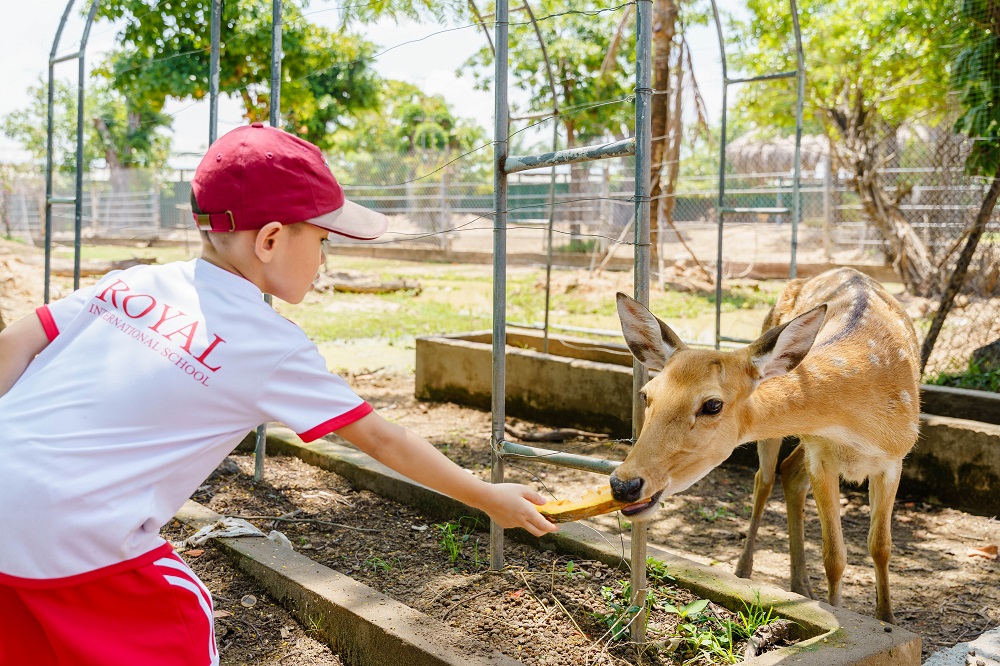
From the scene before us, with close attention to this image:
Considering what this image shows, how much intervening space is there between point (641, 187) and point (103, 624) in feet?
6.61

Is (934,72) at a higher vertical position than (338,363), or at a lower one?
higher

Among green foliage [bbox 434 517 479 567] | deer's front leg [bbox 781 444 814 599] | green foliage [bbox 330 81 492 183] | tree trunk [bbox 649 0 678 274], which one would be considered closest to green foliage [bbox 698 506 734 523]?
deer's front leg [bbox 781 444 814 599]

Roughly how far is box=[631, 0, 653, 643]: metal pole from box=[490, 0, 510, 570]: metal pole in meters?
0.61

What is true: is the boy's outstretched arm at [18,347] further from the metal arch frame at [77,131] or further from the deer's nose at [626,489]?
the metal arch frame at [77,131]

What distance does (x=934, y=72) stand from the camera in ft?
53.9

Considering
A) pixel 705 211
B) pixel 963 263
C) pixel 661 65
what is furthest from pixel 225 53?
pixel 705 211

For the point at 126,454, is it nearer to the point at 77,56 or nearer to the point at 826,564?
the point at 826,564

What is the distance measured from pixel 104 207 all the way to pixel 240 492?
28.5 metres

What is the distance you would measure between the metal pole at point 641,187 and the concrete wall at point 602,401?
9.20ft

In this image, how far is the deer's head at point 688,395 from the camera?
2912 mm

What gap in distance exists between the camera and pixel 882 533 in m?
3.81

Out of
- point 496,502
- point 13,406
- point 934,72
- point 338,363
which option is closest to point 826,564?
point 496,502

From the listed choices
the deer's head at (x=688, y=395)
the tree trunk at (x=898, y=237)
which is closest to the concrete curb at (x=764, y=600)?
the deer's head at (x=688, y=395)

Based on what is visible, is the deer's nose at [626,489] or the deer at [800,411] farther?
the deer at [800,411]
